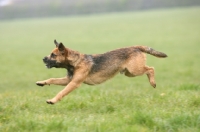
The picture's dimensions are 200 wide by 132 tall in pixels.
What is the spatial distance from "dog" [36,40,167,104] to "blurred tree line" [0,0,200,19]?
52.4 metres

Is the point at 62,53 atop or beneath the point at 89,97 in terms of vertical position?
atop

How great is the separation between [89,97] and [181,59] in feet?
42.0

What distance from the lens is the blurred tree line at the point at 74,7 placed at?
61.2 m

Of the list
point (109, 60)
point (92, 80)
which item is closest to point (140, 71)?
point (109, 60)

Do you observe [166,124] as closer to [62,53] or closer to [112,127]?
[112,127]

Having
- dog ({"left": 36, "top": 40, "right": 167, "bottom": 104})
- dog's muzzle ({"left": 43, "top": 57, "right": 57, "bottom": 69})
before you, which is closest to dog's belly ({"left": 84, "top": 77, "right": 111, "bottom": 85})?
dog ({"left": 36, "top": 40, "right": 167, "bottom": 104})

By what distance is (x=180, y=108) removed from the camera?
7.15 meters

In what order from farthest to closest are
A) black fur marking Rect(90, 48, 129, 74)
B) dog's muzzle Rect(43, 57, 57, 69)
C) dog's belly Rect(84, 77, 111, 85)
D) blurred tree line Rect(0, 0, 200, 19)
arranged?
1. blurred tree line Rect(0, 0, 200, 19)
2. black fur marking Rect(90, 48, 129, 74)
3. dog's belly Rect(84, 77, 111, 85)
4. dog's muzzle Rect(43, 57, 57, 69)

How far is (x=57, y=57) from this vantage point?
26.9ft

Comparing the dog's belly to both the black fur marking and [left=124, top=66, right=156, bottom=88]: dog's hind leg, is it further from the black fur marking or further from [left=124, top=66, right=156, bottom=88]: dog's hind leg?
[left=124, top=66, right=156, bottom=88]: dog's hind leg

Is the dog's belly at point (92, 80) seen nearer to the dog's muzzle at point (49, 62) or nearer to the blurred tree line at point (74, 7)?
the dog's muzzle at point (49, 62)

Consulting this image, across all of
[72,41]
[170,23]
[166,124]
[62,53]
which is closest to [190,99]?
[166,124]

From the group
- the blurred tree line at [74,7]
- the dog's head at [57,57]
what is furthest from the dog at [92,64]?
the blurred tree line at [74,7]

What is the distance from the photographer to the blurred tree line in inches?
2410
